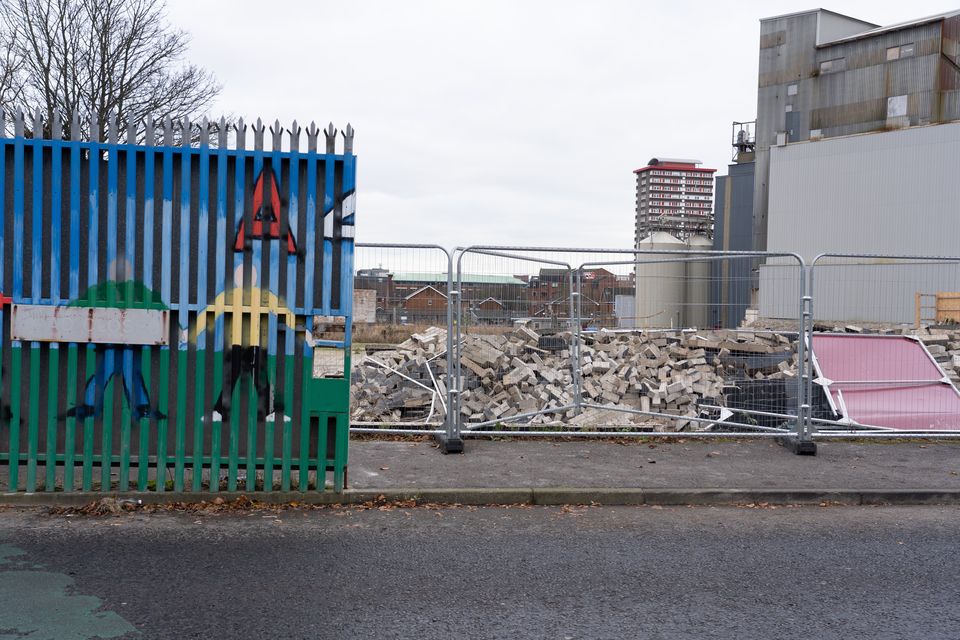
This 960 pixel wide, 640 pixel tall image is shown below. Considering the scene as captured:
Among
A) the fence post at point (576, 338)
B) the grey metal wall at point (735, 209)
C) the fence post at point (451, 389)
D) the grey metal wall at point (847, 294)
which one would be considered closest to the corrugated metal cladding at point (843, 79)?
the grey metal wall at point (735, 209)

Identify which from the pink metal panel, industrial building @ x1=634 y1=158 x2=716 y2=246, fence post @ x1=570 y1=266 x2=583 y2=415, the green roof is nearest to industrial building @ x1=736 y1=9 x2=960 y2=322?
the pink metal panel

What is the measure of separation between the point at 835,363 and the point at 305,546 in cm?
783

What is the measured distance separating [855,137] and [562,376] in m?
37.9

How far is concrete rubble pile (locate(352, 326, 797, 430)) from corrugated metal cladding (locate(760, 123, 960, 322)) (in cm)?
3127

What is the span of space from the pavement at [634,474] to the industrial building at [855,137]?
34.1m

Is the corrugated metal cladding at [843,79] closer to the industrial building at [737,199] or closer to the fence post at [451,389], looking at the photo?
the industrial building at [737,199]

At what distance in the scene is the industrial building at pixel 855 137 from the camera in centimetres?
3978

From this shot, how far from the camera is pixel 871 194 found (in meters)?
41.7

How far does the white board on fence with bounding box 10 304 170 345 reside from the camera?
6.83 metres

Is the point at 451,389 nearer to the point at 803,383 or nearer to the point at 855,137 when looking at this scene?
the point at 803,383

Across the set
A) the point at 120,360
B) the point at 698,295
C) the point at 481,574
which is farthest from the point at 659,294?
the point at 120,360

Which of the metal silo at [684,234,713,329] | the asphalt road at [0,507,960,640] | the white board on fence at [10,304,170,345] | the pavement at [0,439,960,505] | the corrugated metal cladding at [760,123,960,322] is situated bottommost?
the asphalt road at [0,507,960,640]

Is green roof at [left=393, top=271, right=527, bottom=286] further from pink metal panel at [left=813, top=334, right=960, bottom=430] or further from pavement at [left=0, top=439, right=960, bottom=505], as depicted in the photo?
pink metal panel at [left=813, top=334, right=960, bottom=430]

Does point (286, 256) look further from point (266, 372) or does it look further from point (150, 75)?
point (150, 75)
